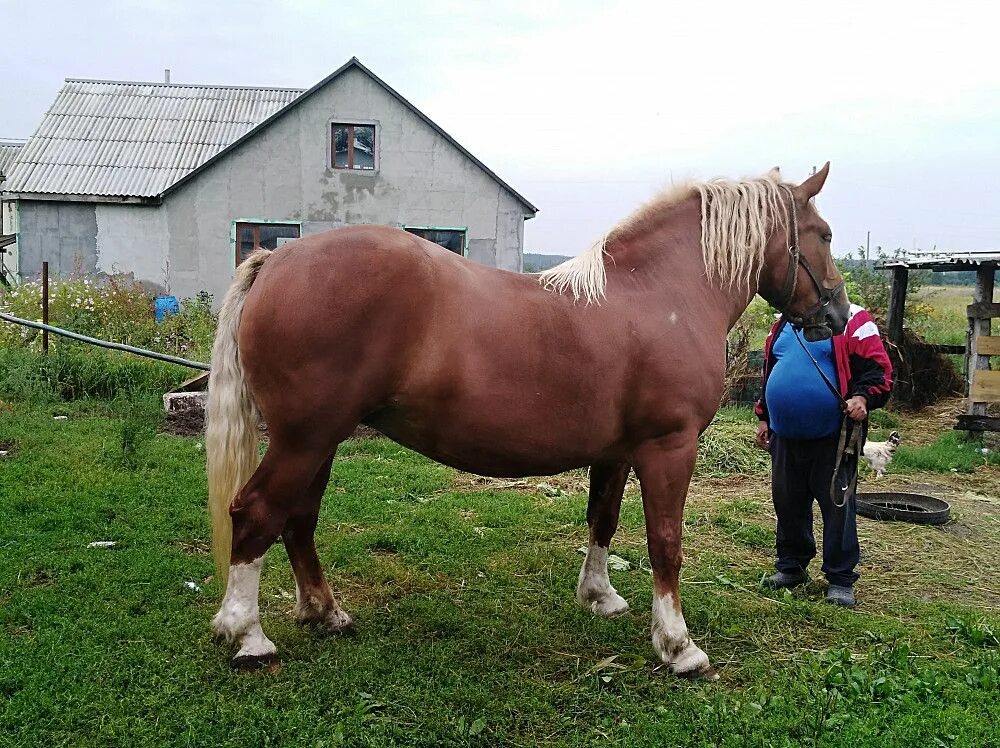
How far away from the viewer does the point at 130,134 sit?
58.4 feet

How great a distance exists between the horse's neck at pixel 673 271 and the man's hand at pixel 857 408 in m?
0.83

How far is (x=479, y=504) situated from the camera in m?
5.64

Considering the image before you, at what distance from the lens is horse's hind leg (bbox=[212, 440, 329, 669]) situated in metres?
3.00

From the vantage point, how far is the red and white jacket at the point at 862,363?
391 cm

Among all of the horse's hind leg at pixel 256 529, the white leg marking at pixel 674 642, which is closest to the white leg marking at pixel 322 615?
the horse's hind leg at pixel 256 529

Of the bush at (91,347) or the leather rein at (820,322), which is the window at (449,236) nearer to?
the bush at (91,347)

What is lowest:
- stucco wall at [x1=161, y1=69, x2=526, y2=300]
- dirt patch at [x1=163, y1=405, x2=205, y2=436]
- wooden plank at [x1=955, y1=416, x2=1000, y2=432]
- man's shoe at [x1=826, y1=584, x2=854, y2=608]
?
man's shoe at [x1=826, y1=584, x2=854, y2=608]

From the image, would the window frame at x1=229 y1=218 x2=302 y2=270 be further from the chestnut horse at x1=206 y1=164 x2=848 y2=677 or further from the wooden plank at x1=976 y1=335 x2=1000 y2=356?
the chestnut horse at x1=206 y1=164 x2=848 y2=677

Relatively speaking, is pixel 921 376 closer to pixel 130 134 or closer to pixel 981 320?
pixel 981 320

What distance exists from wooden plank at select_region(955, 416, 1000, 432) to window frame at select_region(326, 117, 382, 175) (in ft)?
41.4

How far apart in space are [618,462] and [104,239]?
51.3 feet

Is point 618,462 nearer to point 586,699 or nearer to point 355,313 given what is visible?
point 586,699

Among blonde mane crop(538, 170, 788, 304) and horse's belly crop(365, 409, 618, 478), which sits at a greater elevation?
blonde mane crop(538, 170, 788, 304)

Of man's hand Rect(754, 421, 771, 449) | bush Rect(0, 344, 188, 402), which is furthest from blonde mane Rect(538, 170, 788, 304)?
bush Rect(0, 344, 188, 402)
